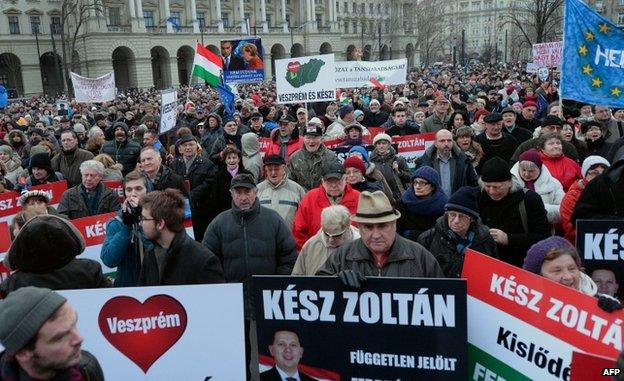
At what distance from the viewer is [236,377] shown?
3152 mm

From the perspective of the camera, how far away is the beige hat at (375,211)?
3.37m

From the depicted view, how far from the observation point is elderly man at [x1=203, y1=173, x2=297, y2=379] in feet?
14.0

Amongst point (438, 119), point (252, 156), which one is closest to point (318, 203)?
point (252, 156)

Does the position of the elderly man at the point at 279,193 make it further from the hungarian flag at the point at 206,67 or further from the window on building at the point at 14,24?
the window on building at the point at 14,24

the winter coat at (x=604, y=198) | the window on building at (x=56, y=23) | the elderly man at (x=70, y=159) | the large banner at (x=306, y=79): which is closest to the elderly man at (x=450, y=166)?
the winter coat at (x=604, y=198)

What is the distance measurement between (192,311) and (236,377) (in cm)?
45

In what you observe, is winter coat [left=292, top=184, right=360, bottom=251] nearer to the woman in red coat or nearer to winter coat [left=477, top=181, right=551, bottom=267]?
winter coat [left=477, top=181, right=551, bottom=267]

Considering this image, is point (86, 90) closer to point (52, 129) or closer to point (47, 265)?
Result: point (52, 129)

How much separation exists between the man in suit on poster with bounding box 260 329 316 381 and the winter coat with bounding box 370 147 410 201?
360 centimetres

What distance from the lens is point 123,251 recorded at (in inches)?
158

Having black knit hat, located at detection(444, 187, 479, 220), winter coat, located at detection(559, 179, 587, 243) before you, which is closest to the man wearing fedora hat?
black knit hat, located at detection(444, 187, 479, 220)

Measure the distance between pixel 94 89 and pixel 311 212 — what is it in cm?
1432

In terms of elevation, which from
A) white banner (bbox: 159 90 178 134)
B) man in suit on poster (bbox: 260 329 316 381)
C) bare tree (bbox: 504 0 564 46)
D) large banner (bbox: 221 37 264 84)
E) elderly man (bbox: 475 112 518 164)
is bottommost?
man in suit on poster (bbox: 260 329 316 381)

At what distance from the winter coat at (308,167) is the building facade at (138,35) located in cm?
5330
